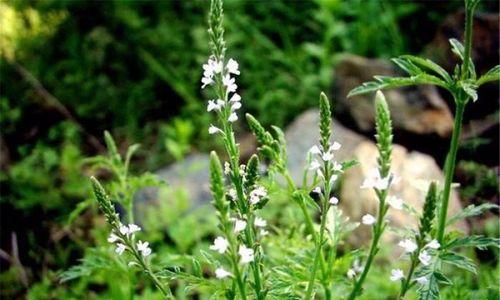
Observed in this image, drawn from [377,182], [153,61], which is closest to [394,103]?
[153,61]

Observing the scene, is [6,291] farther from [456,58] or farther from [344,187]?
[456,58]

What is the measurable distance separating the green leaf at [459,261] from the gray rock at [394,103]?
3.34 metres

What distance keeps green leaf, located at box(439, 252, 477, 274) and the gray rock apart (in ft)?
10.9

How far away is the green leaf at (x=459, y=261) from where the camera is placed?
232 centimetres

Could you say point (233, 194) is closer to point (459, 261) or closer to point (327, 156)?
point (327, 156)

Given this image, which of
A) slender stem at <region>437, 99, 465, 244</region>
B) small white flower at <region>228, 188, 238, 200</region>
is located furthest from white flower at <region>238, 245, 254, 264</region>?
slender stem at <region>437, 99, 465, 244</region>

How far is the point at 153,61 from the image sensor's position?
690 cm

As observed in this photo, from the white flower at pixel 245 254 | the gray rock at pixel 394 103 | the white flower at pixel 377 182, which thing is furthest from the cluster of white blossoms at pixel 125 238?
the gray rock at pixel 394 103

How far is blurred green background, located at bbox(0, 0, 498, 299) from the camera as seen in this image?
6543 millimetres

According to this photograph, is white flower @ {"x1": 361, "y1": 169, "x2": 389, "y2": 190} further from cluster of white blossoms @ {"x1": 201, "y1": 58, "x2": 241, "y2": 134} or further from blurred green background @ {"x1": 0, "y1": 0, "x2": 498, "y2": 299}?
blurred green background @ {"x1": 0, "y1": 0, "x2": 498, "y2": 299}

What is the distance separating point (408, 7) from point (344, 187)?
2.43 m

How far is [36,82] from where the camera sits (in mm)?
6449

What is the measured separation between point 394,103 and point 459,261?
3752 mm

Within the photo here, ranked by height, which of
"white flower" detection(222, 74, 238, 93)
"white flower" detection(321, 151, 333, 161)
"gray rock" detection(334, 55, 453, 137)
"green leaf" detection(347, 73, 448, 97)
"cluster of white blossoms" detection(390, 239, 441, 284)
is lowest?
"cluster of white blossoms" detection(390, 239, 441, 284)
